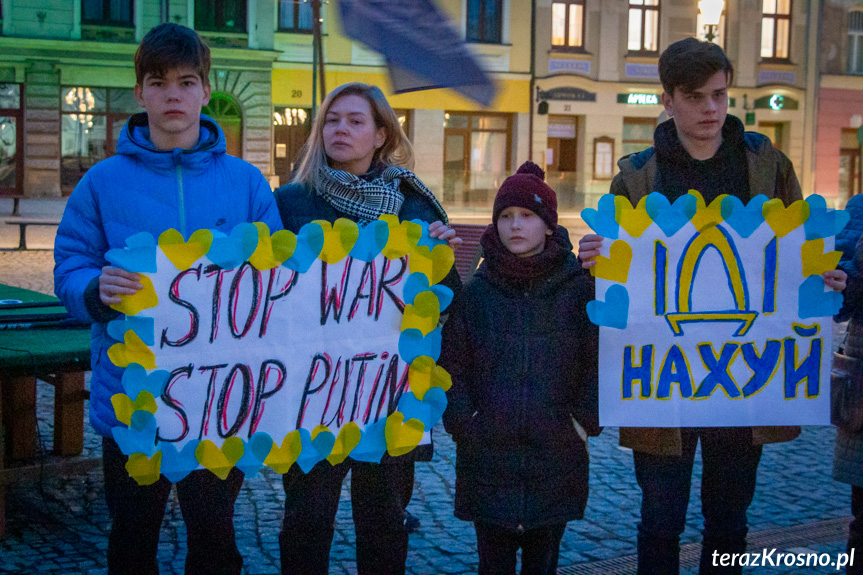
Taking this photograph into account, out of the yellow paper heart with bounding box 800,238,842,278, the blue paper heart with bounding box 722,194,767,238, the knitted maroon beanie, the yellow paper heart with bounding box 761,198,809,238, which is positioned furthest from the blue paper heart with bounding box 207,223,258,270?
the yellow paper heart with bounding box 800,238,842,278

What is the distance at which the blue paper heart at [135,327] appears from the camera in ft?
8.04

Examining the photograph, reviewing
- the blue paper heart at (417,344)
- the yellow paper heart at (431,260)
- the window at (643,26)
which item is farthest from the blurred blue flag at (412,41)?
the window at (643,26)

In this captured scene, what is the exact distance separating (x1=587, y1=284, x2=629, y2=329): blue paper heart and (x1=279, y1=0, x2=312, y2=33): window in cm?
2402

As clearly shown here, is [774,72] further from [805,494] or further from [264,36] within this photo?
[805,494]

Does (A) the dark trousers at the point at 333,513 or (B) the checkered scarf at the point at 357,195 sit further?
(B) the checkered scarf at the point at 357,195

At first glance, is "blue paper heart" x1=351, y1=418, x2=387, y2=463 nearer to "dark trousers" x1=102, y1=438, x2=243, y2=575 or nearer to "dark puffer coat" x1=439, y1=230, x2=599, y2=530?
"dark puffer coat" x1=439, y1=230, x2=599, y2=530

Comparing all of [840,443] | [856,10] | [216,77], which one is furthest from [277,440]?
[856,10]

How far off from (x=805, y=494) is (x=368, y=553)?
281 cm

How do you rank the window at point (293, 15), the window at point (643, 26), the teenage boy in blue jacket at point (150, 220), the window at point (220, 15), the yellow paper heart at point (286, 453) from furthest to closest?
the window at point (643, 26), the window at point (293, 15), the window at point (220, 15), the yellow paper heart at point (286, 453), the teenage boy in blue jacket at point (150, 220)

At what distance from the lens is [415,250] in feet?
9.03

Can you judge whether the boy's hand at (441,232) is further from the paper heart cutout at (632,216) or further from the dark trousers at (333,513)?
the dark trousers at (333,513)

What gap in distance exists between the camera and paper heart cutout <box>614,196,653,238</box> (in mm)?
2795

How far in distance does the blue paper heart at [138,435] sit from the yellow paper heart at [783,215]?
1.91 metres

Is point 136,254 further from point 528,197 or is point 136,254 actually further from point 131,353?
point 528,197
